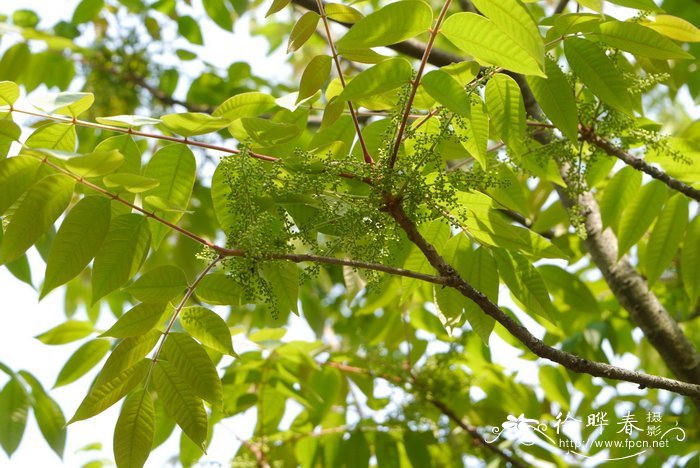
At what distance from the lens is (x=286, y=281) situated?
2.06 metres

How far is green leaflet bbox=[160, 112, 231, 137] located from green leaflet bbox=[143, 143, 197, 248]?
0.20 m

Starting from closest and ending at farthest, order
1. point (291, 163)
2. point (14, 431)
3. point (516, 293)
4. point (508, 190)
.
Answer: point (291, 163) < point (516, 293) < point (508, 190) < point (14, 431)

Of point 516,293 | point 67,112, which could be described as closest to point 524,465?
point 516,293

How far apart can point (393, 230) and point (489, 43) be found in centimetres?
51

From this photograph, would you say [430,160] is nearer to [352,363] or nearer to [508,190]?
[508,190]

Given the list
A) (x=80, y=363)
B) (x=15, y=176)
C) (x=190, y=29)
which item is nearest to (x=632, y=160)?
(x=15, y=176)

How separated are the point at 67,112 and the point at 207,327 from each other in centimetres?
67

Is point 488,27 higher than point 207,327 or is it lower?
higher

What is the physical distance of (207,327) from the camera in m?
2.02

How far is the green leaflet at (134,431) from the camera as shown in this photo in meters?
1.89

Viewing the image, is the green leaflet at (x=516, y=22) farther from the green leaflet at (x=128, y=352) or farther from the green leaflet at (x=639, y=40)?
the green leaflet at (x=128, y=352)

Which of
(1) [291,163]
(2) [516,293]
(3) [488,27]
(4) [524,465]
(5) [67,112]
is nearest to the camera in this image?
(3) [488,27]

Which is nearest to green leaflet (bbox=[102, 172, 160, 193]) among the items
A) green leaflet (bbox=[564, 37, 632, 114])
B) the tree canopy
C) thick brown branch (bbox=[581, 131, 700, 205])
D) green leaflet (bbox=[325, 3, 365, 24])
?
the tree canopy

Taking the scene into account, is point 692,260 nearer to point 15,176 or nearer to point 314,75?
point 314,75
